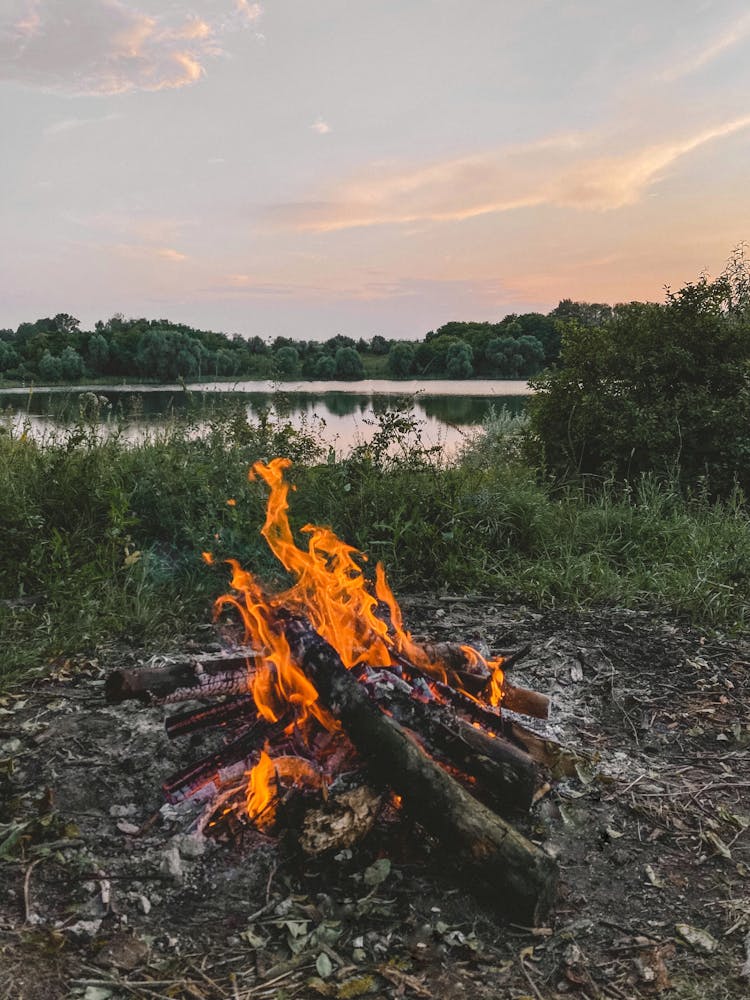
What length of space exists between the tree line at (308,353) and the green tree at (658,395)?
70 cm

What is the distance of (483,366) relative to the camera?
2453 centimetres

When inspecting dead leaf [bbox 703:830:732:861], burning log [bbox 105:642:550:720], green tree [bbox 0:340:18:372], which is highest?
green tree [bbox 0:340:18:372]

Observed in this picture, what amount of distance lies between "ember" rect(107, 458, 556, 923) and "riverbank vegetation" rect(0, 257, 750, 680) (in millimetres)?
1398

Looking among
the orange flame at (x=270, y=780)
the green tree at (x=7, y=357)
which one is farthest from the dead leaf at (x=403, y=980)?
the green tree at (x=7, y=357)

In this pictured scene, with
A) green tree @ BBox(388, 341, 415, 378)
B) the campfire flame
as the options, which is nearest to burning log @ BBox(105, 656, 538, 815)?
the campfire flame

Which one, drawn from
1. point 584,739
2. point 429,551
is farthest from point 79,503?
point 584,739

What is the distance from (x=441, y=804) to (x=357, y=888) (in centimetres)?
39

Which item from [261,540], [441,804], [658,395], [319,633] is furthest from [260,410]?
[441,804]

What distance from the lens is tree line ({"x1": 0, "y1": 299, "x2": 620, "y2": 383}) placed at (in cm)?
1273

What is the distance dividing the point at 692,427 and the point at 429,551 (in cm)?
380

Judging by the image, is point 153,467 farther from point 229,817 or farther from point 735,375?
point 735,375

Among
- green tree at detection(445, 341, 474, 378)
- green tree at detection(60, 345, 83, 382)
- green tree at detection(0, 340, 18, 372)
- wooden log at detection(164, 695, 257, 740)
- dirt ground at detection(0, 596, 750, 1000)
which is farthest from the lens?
green tree at detection(445, 341, 474, 378)

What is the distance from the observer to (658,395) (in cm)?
797

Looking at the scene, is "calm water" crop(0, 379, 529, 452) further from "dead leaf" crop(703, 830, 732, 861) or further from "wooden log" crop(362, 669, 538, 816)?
"dead leaf" crop(703, 830, 732, 861)
